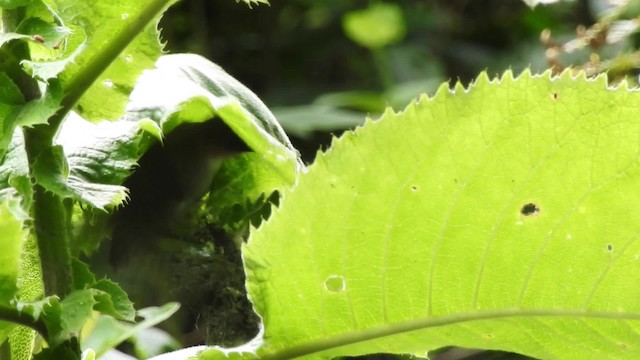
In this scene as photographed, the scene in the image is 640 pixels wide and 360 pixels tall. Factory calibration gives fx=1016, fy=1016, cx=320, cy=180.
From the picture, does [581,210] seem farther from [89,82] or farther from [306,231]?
[89,82]

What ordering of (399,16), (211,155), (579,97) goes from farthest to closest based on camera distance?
(399,16)
(211,155)
(579,97)

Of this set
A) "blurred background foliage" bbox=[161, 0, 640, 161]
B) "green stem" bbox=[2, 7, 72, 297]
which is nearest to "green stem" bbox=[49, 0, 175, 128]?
"green stem" bbox=[2, 7, 72, 297]

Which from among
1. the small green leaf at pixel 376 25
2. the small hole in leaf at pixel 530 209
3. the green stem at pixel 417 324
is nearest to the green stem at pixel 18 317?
the green stem at pixel 417 324

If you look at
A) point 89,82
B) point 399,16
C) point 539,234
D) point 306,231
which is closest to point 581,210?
point 539,234

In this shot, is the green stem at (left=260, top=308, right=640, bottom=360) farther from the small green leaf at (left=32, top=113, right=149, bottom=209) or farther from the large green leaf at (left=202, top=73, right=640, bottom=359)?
the small green leaf at (left=32, top=113, right=149, bottom=209)

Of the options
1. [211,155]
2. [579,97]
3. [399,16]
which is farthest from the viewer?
[399,16]

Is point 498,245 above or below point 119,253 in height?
above
